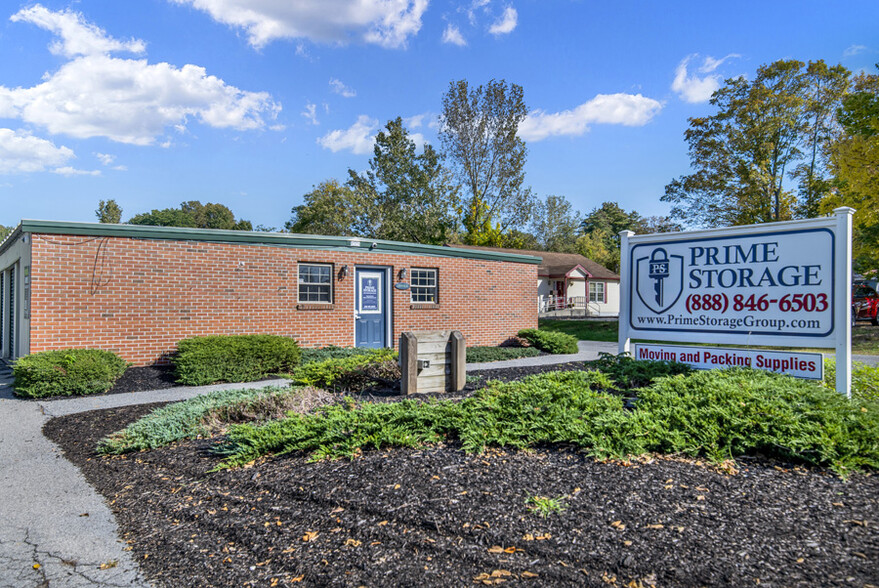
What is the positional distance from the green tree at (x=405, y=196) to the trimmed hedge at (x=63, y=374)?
962 inches

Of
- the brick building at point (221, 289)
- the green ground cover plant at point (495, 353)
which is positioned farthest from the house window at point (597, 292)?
the green ground cover plant at point (495, 353)

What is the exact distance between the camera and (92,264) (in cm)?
1048

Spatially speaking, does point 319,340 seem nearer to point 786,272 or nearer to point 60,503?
point 60,503

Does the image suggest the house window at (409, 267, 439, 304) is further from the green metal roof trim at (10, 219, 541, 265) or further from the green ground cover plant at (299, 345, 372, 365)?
the green ground cover plant at (299, 345, 372, 365)

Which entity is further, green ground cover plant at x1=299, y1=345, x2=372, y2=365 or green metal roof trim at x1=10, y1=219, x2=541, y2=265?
green ground cover plant at x1=299, y1=345, x2=372, y2=365

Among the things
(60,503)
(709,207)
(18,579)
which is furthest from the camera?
(709,207)

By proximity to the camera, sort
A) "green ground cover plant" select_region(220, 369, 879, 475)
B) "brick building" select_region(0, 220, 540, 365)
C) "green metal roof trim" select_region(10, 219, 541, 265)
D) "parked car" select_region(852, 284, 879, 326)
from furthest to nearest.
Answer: "parked car" select_region(852, 284, 879, 326) → "brick building" select_region(0, 220, 540, 365) → "green metal roof trim" select_region(10, 219, 541, 265) → "green ground cover plant" select_region(220, 369, 879, 475)

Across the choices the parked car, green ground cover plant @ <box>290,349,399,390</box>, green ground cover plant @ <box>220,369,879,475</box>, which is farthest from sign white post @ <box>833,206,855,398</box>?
the parked car

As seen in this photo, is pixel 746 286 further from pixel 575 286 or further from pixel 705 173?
pixel 575 286

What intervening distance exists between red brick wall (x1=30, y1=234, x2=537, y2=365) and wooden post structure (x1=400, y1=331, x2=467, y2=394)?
19.4 ft

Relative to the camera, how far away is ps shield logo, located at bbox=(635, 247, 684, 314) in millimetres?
7109

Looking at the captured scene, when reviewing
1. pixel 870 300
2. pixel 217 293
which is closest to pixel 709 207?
pixel 870 300

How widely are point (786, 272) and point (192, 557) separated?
631 centimetres

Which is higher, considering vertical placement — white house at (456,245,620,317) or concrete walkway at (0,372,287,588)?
Answer: white house at (456,245,620,317)
